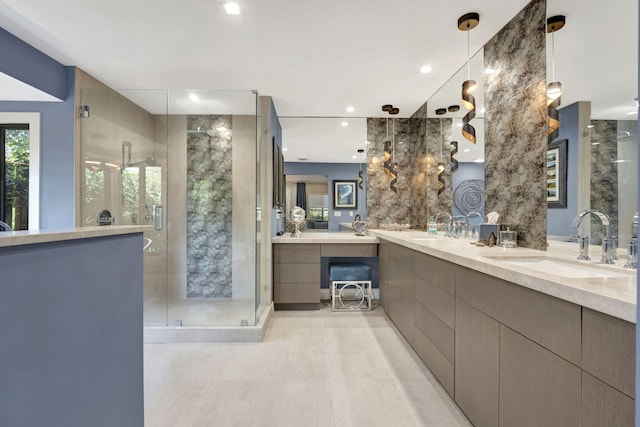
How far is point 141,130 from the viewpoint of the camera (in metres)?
3.20

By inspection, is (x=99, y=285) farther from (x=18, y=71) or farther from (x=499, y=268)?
(x=18, y=71)

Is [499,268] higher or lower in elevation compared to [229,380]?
higher

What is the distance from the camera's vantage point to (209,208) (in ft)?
10.4

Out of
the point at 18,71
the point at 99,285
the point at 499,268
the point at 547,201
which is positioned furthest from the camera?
the point at 18,71

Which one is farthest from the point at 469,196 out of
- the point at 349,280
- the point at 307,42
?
the point at 307,42

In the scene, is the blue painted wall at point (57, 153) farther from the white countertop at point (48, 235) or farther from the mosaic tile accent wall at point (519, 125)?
the mosaic tile accent wall at point (519, 125)

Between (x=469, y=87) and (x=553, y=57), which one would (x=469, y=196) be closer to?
(x=469, y=87)

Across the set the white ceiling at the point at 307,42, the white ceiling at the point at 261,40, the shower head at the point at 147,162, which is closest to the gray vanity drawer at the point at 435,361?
the white ceiling at the point at 307,42

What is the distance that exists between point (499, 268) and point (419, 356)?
4.62ft

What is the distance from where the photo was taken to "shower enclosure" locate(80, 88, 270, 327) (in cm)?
304

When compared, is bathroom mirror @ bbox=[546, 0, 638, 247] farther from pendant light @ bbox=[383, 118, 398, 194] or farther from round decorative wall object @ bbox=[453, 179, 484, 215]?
pendant light @ bbox=[383, 118, 398, 194]

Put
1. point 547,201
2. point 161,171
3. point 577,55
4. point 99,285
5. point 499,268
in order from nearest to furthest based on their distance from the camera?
point 99,285 → point 499,268 → point 577,55 → point 547,201 → point 161,171

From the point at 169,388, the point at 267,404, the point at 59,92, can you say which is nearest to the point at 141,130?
the point at 59,92

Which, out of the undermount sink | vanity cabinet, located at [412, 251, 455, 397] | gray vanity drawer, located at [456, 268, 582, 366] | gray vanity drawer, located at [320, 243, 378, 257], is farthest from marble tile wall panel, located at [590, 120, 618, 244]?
gray vanity drawer, located at [320, 243, 378, 257]
